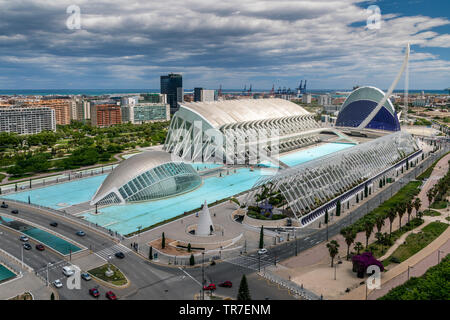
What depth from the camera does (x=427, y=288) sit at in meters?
29.8

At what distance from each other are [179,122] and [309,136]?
133 feet

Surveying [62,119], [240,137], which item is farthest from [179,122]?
[62,119]

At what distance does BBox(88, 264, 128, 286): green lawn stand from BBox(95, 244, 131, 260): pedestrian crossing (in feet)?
7.55

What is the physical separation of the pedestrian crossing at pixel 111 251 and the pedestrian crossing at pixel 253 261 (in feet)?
35.7

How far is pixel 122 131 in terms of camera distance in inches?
5472

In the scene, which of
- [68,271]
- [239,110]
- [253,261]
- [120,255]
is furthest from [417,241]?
[239,110]

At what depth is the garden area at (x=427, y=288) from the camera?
28.5 meters

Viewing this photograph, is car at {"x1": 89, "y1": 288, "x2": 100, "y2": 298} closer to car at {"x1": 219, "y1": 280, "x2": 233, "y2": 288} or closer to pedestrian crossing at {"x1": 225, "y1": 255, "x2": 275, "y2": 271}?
car at {"x1": 219, "y1": 280, "x2": 233, "y2": 288}

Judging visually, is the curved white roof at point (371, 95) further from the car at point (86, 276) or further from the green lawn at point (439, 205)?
the car at point (86, 276)

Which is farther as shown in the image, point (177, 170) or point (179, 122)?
point (179, 122)

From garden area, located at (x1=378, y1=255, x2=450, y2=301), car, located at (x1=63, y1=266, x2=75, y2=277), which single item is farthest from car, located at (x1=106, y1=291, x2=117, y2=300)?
garden area, located at (x1=378, y1=255, x2=450, y2=301)

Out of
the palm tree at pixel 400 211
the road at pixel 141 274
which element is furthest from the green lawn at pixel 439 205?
the road at pixel 141 274

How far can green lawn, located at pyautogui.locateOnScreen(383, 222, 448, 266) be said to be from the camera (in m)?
39.0
